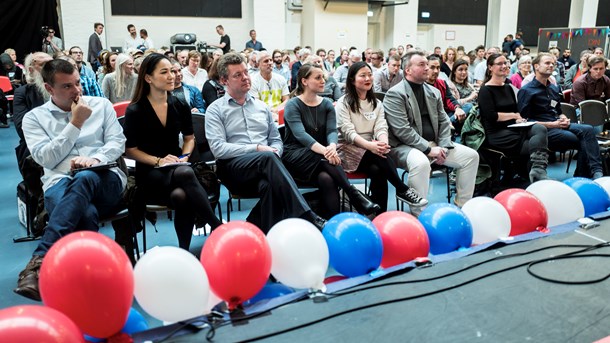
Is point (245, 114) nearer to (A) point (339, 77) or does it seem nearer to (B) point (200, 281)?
(B) point (200, 281)

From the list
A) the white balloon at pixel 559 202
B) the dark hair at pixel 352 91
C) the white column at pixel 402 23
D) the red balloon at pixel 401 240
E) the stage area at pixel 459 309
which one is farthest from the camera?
the white column at pixel 402 23

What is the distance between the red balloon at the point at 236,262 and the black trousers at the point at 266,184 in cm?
86

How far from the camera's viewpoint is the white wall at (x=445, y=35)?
15.2m

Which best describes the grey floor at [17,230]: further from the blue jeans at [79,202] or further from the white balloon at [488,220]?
the white balloon at [488,220]

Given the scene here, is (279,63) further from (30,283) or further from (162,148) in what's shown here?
(30,283)

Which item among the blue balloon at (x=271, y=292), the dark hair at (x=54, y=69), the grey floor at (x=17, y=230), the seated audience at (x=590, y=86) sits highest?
the dark hair at (x=54, y=69)

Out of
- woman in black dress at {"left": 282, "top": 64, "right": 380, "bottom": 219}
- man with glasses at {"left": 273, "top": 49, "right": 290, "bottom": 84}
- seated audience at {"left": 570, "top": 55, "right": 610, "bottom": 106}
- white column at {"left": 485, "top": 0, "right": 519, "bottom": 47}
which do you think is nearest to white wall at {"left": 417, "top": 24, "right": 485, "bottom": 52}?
white column at {"left": 485, "top": 0, "right": 519, "bottom": 47}

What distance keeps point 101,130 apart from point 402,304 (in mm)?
1894

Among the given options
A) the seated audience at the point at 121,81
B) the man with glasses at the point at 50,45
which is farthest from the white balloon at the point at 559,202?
the man with glasses at the point at 50,45

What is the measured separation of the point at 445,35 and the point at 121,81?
1276 cm

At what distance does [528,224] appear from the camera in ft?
8.47

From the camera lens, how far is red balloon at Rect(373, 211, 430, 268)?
223 centimetres

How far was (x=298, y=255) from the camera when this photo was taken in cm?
196

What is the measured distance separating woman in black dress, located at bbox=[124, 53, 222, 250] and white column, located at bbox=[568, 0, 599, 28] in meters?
16.6
